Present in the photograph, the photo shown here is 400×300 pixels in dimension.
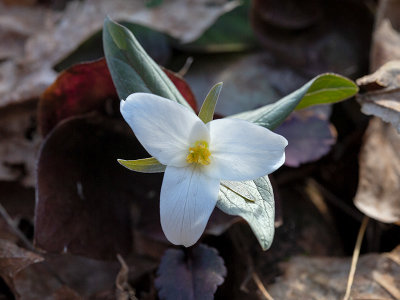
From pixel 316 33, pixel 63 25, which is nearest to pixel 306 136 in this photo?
pixel 316 33

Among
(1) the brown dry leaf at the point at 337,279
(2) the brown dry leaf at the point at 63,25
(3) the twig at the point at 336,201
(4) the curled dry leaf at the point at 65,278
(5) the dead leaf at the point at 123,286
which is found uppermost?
(2) the brown dry leaf at the point at 63,25

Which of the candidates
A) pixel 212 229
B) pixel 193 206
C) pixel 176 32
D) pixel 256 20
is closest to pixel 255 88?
pixel 256 20

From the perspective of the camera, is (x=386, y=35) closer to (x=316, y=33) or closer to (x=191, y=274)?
(x=316, y=33)

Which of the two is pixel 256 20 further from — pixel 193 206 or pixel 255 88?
pixel 193 206

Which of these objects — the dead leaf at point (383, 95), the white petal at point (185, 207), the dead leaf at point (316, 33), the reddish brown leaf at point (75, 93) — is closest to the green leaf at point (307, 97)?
the dead leaf at point (383, 95)

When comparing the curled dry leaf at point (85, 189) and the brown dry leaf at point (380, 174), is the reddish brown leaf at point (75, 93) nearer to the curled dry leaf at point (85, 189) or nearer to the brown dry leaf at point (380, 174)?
the curled dry leaf at point (85, 189)

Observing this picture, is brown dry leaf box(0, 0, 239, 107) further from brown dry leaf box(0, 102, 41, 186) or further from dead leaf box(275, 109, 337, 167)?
dead leaf box(275, 109, 337, 167)
